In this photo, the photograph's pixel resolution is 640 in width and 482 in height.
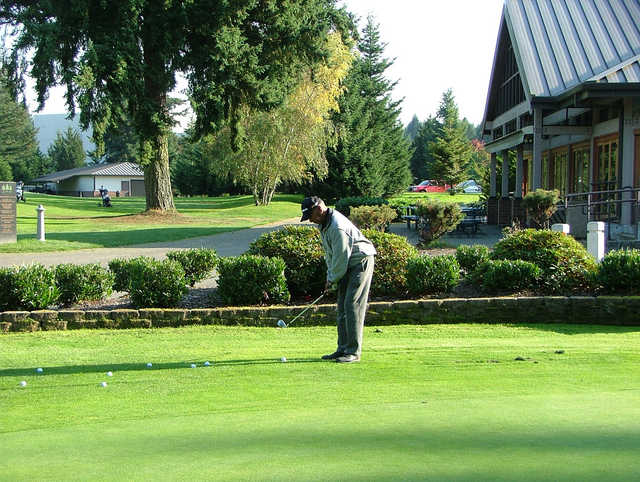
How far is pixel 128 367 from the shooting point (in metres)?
7.66

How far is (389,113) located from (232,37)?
36.8 m

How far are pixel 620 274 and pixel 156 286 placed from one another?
7234mm

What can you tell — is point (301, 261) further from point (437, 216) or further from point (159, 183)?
point (159, 183)

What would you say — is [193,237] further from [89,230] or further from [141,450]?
[141,450]

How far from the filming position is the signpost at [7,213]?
2066 cm

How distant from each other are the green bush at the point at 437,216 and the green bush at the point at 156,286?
8304 mm

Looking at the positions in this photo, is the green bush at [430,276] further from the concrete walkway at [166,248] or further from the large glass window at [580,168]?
the large glass window at [580,168]

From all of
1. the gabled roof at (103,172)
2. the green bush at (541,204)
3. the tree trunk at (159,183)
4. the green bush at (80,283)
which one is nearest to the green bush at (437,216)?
the green bush at (541,204)

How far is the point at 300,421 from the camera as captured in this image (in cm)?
530

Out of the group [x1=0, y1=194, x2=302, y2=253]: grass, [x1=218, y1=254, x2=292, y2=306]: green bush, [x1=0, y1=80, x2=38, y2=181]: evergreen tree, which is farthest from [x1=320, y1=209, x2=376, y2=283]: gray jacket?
[x1=0, y1=80, x2=38, y2=181]: evergreen tree

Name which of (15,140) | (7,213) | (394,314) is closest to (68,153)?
(15,140)

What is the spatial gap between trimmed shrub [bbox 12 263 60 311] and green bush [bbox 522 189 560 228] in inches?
487

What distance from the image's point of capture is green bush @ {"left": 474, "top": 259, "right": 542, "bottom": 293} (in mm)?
11227

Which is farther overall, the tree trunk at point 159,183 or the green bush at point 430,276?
the tree trunk at point 159,183
